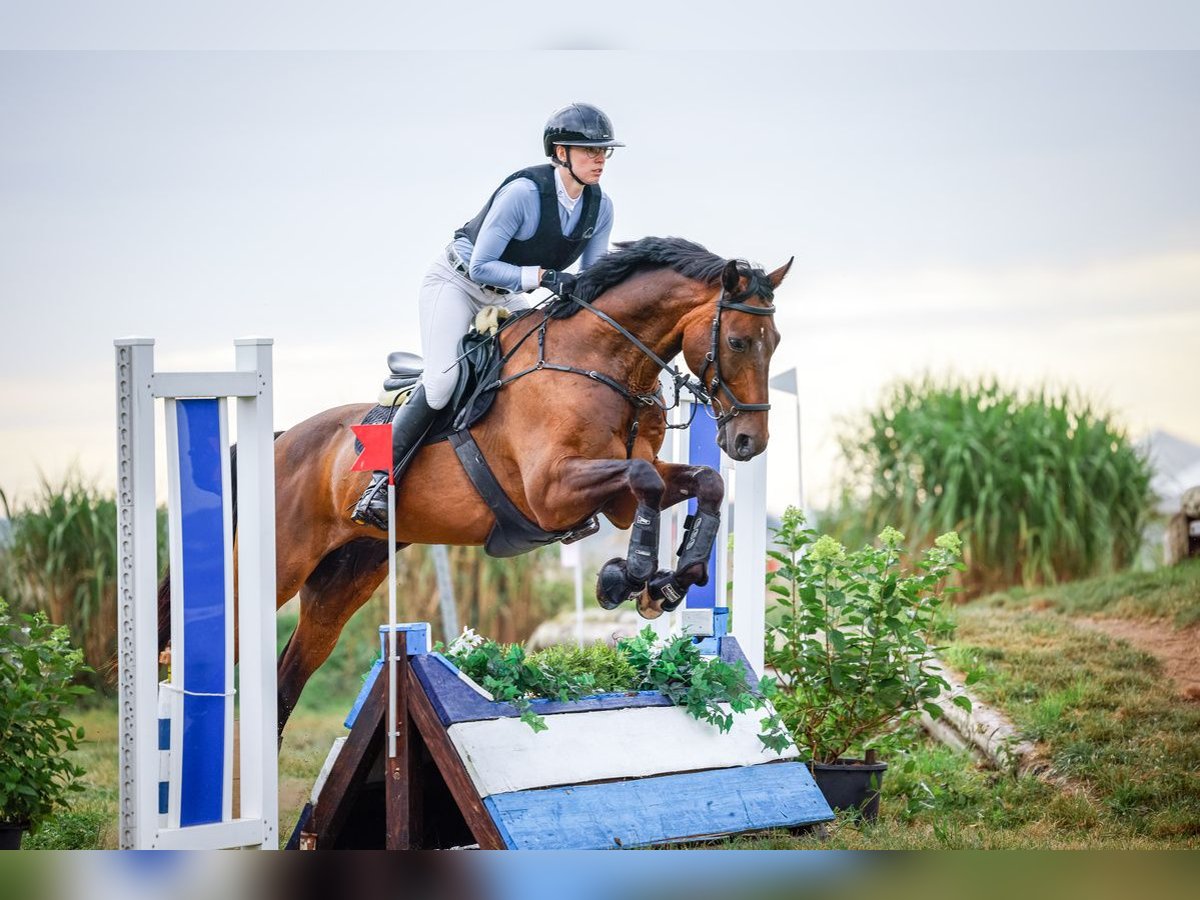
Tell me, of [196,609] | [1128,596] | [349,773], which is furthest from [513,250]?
[1128,596]

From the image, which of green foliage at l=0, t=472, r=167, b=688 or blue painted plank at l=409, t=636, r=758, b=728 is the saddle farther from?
green foliage at l=0, t=472, r=167, b=688

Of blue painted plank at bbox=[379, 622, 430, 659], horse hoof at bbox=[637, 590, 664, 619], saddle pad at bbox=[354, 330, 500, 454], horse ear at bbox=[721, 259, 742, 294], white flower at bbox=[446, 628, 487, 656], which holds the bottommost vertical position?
white flower at bbox=[446, 628, 487, 656]

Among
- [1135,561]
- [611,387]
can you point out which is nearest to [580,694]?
[611,387]

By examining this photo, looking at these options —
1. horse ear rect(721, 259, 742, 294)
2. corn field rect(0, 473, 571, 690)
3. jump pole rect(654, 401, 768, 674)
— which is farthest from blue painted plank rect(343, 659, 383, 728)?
corn field rect(0, 473, 571, 690)

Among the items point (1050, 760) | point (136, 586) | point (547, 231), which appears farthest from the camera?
point (1050, 760)

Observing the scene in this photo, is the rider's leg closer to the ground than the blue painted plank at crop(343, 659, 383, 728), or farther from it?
farther from it

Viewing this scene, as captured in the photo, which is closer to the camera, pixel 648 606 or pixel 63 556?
pixel 648 606

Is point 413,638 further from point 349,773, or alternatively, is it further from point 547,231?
Result: point 547,231

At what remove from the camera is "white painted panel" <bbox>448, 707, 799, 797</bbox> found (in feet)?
10.1

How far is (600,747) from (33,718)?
4.98ft

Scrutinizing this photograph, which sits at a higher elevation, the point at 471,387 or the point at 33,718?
the point at 471,387

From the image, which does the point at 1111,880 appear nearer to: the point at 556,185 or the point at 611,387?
the point at 611,387

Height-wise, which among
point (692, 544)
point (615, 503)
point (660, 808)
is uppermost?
point (615, 503)

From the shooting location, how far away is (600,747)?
328 centimetres
